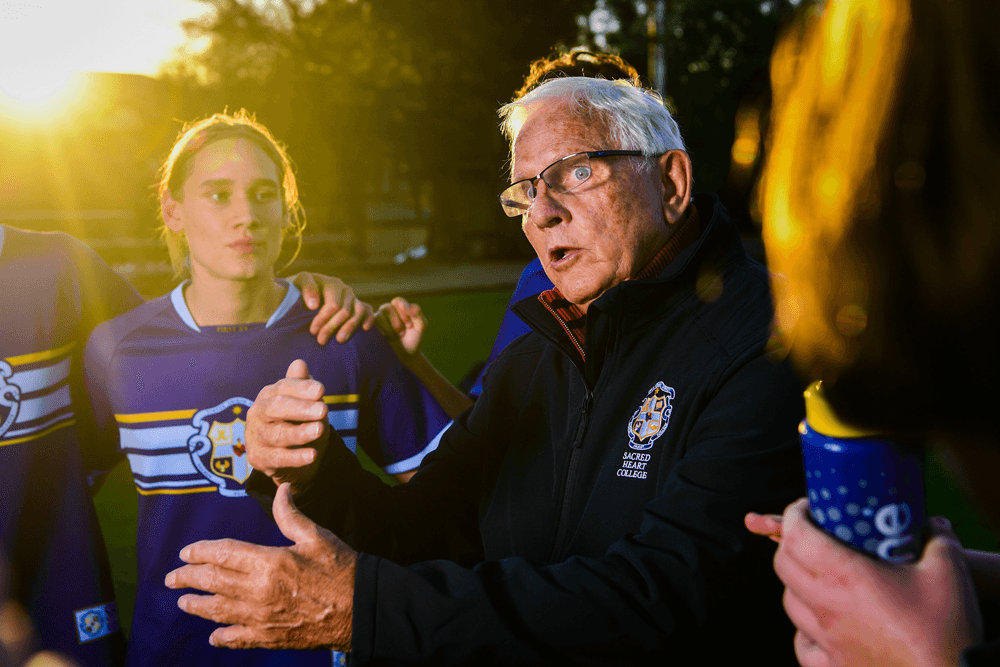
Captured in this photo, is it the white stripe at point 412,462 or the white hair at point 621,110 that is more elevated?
the white hair at point 621,110

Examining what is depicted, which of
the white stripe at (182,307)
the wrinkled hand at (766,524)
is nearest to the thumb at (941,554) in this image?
the wrinkled hand at (766,524)

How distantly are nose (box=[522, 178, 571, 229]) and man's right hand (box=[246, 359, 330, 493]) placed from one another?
2.56 ft

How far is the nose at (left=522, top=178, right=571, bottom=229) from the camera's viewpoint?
7.20 ft

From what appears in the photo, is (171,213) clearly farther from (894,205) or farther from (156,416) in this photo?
(894,205)

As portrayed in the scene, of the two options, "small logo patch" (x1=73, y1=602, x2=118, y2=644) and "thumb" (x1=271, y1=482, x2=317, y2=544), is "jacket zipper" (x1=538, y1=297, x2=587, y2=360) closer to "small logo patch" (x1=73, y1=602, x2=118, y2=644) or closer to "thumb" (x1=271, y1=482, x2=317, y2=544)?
"thumb" (x1=271, y1=482, x2=317, y2=544)

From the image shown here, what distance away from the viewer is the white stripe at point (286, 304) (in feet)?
9.91

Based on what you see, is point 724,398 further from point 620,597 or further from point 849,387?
point 849,387

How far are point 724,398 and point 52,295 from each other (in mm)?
2446

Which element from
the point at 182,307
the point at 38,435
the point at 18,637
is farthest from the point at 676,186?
the point at 18,637

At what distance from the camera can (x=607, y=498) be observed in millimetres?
1773

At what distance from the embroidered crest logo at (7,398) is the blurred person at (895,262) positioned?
267 cm

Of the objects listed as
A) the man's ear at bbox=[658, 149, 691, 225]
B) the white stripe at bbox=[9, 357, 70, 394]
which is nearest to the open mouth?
the man's ear at bbox=[658, 149, 691, 225]

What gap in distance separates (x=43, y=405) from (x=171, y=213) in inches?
34.4

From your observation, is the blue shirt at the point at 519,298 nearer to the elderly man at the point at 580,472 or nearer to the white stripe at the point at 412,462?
the white stripe at the point at 412,462
